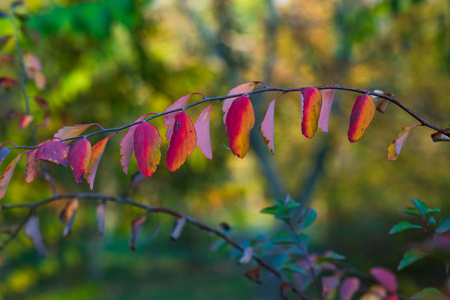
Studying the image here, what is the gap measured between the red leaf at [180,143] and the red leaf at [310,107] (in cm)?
13

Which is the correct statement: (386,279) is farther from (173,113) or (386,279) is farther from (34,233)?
(34,233)

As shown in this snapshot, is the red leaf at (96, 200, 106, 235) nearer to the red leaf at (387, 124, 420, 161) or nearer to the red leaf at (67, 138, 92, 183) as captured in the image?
the red leaf at (67, 138, 92, 183)

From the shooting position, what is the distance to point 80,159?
503mm

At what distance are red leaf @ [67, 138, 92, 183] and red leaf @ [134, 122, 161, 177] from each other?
5cm

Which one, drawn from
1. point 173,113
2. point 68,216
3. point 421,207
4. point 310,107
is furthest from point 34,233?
point 421,207

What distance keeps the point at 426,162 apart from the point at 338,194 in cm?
182

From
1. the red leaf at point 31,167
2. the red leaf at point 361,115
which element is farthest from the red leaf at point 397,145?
the red leaf at point 31,167

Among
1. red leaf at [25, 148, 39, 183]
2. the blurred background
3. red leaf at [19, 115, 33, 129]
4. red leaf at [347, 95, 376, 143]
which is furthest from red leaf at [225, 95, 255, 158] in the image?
the blurred background

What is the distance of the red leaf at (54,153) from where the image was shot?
1.52 feet

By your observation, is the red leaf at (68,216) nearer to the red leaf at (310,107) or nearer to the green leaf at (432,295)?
the red leaf at (310,107)

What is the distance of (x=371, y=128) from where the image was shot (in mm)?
6336

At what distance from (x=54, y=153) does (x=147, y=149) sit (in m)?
0.10

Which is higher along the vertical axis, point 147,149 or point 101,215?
point 147,149

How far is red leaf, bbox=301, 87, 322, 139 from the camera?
0.52 metres
